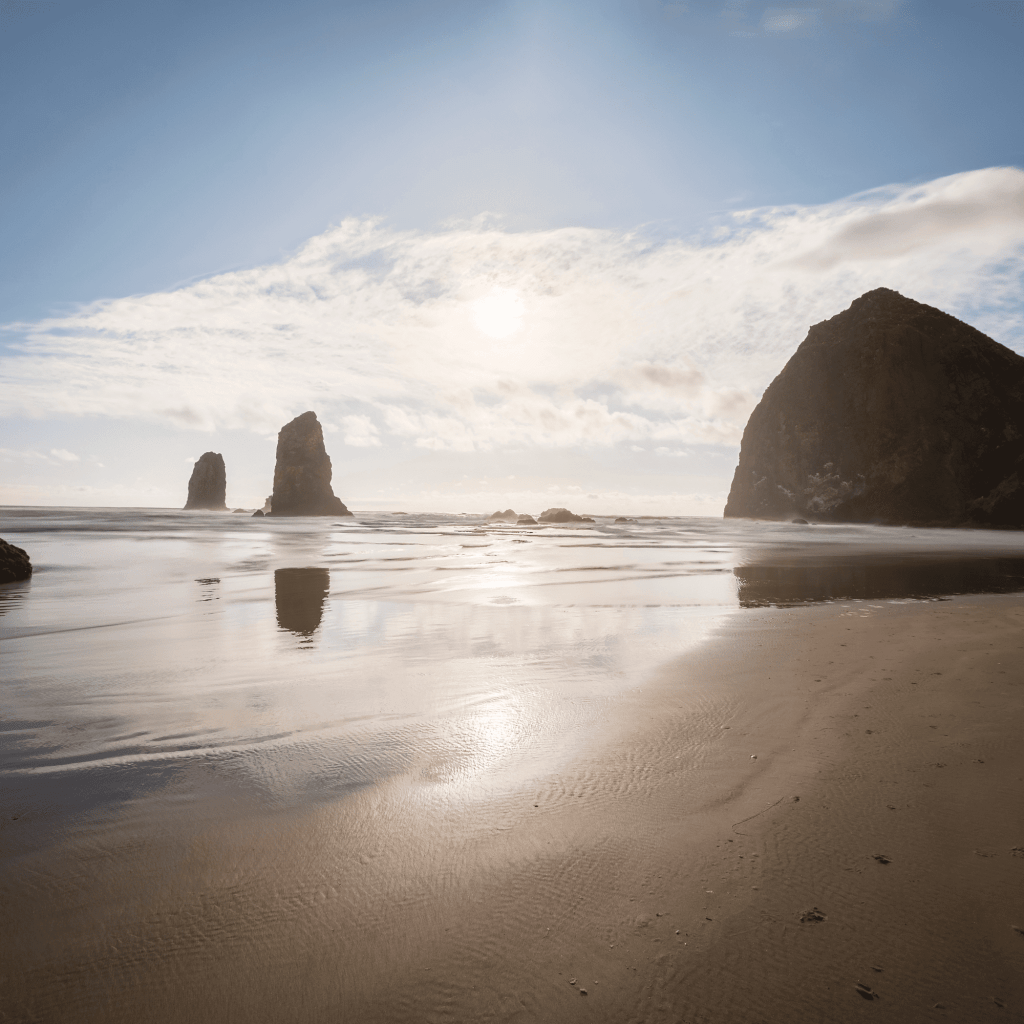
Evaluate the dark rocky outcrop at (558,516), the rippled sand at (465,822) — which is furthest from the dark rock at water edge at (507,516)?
the rippled sand at (465,822)

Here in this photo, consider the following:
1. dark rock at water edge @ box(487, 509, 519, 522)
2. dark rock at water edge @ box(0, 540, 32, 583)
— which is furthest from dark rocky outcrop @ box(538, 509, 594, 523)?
dark rock at water edge @ box(0, 540, 32, 583)

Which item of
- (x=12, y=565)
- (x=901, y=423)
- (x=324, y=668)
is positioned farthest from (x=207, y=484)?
(x=324, y=668)

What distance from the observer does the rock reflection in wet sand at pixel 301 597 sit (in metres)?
7.02

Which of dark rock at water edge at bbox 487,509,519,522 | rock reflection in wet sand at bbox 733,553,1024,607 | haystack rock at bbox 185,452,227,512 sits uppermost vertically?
haystack rock at bbox 185,452,227,512

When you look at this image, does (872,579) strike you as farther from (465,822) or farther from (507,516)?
(507,516)

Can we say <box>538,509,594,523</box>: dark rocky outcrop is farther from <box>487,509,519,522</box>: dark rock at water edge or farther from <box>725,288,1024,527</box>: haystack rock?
<box>725,288,1024,527</box>: haystack rock

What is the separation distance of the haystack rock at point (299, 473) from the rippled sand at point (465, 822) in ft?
260

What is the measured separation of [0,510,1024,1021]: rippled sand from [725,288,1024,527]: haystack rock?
6562cm

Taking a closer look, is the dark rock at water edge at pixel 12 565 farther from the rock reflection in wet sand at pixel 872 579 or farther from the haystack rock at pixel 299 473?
the haystack rock at pixel 299 473

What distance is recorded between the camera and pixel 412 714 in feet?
12.8

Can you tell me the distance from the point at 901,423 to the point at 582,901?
248 ft

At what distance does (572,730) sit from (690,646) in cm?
267

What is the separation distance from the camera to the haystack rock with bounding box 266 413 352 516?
8125 centimetres

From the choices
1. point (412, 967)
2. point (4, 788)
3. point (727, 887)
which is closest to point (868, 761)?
point (727, 887)
